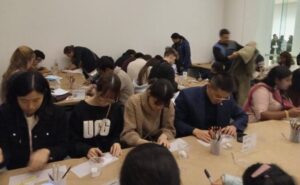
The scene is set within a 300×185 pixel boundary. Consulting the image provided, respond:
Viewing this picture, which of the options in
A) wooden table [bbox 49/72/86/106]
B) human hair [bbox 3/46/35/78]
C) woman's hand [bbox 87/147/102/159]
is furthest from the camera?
human hair [bbox 3/46/35/78]

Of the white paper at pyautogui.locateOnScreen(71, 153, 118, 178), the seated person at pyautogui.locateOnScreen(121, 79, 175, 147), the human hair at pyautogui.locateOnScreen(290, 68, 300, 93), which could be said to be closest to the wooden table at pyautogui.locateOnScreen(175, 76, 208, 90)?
the human hair at pyautogui.locateOnScreen(290, 68, 300, 93)

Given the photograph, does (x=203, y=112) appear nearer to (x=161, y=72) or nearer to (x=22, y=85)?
(x=161, y=72)

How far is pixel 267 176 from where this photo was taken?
3.68 ft

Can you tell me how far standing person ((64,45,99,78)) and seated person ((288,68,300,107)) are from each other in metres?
3.41

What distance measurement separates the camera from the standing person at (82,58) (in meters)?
5.69

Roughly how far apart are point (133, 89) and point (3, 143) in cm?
200

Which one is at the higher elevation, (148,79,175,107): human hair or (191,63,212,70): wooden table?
(148,79,175,107): human hair

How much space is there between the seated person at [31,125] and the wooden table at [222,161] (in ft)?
0.39

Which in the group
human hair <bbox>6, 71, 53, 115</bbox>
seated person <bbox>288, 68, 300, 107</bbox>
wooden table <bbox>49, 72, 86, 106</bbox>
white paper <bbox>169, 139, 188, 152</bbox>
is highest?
human hair <bbox>6, 71, 53, 115</bbox>

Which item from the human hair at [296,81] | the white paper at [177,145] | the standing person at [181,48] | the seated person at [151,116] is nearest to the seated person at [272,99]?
the human hair at [296,81]

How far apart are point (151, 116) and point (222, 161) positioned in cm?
73

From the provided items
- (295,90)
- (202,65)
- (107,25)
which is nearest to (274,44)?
(202,65)

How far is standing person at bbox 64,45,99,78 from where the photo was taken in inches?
224

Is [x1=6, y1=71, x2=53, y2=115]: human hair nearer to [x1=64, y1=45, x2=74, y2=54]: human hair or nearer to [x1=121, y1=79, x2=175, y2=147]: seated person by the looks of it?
[x1=121, y1=79, x2=175, y2=147]: seated person
